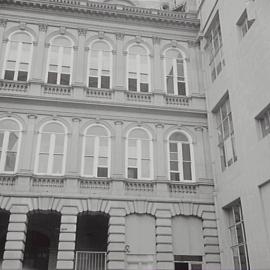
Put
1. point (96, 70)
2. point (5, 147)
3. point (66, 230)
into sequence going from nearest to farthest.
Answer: point (66, 230) < point (5, 147) < point (96, 70)

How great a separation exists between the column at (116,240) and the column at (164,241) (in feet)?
5.17

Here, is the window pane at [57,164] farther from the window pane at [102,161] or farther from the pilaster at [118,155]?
the pilaster at [118,155]

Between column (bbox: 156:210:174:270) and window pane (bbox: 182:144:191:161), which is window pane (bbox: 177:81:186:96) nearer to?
window pane (bbox: 182:144:191:161)


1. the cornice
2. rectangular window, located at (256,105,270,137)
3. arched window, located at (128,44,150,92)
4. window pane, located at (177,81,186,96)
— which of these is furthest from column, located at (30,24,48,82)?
rectangular window, located at (256,105,270,137)

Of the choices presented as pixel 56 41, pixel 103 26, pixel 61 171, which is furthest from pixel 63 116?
pixel 103 26

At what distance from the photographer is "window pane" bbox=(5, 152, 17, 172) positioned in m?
18.0

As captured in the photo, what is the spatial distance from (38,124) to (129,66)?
6.02 metres

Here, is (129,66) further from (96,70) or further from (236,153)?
(236,153)

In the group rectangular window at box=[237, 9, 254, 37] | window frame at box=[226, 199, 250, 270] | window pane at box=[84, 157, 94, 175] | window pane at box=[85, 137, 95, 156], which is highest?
rectangular window at box=[237, 9, 254, 37]

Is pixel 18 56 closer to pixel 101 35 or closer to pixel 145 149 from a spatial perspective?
pixel 101 35

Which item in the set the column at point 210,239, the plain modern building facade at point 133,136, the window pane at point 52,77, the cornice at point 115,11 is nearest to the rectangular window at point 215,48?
the plain modern building facade at point 133,136

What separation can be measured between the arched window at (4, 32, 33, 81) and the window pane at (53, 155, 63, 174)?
4643 millimetres

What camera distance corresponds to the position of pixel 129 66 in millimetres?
21547

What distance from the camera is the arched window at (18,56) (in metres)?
20.1
